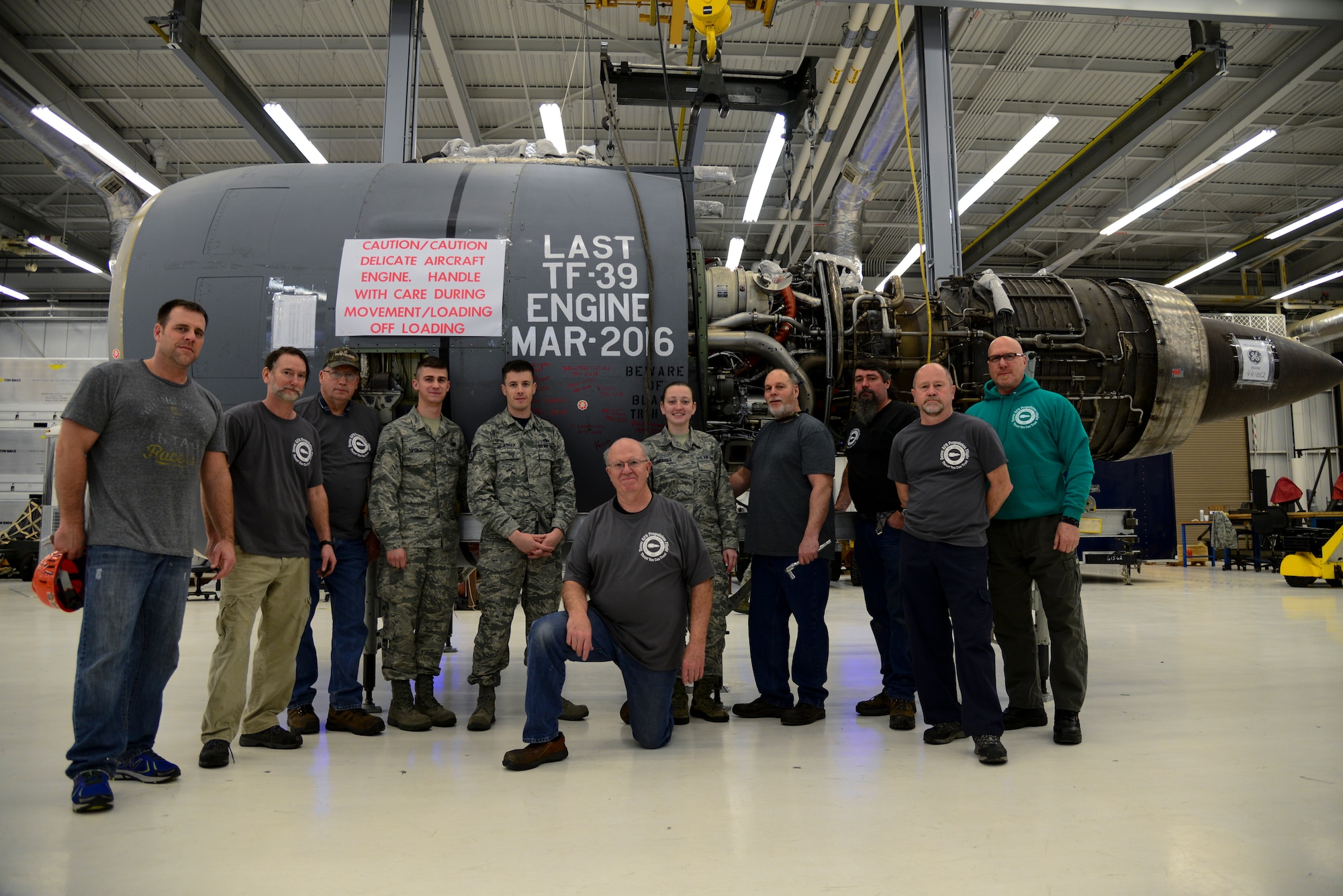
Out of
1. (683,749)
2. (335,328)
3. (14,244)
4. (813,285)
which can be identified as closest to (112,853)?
(683,749)

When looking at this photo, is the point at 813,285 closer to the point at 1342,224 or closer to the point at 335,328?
the point at 335,328

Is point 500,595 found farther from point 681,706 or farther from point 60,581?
point 60,581

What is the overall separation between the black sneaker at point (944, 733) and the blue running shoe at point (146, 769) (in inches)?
138

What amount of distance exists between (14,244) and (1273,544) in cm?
2799

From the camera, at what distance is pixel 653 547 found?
13.0 feet

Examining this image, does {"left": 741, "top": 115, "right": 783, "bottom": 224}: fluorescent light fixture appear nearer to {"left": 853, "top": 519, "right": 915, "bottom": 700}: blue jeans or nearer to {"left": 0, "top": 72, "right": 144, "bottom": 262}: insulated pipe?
{"left": 853, "top": 519, "right": 915, "bottom": 700}: blue jeans

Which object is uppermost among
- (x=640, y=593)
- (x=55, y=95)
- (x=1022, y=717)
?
(x=55, y=95)

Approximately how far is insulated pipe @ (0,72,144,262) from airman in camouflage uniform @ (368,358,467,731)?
9693 mm

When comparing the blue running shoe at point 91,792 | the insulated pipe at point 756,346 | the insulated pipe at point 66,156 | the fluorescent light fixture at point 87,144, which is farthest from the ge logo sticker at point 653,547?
the insulated pipe at point 66,156

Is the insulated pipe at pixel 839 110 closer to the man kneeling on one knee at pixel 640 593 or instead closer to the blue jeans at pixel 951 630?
the blue jeans at pixel 951 630

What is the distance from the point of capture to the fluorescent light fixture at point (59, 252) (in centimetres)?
1670

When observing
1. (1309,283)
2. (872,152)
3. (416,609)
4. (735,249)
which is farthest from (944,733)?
(1309,283)

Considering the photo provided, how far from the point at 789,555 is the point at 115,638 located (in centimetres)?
318

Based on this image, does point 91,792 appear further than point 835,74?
No
